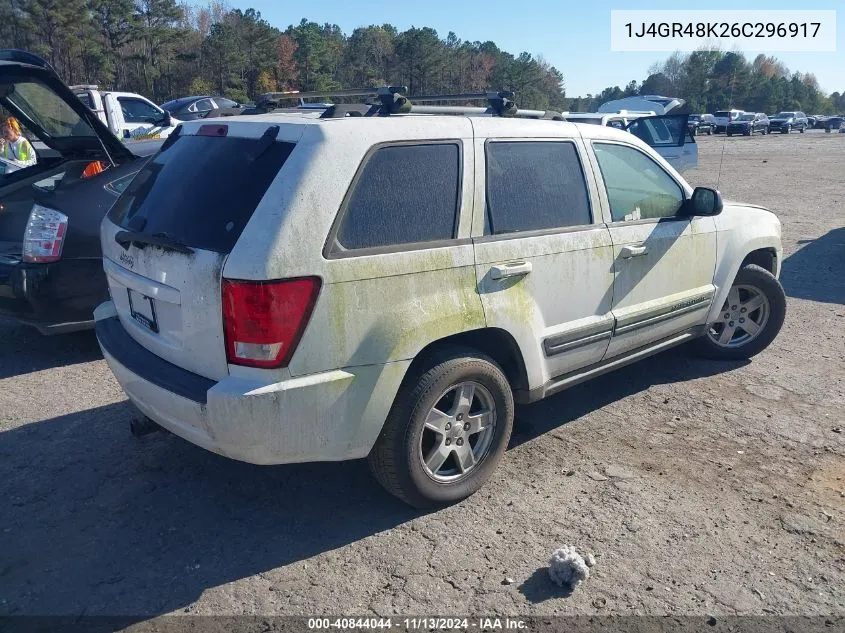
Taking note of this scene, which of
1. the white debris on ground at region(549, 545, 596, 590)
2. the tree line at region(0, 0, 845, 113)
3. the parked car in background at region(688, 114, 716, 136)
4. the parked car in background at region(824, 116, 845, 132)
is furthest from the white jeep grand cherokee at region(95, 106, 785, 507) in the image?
the parked car in background at region(824, 116, 845, 132)

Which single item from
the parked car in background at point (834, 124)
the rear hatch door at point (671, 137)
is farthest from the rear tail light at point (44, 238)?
the parked car in background at point (834, 124)

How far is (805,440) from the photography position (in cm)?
434

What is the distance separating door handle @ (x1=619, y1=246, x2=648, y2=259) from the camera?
14.0 ft

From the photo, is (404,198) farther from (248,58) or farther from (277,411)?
(248,58)

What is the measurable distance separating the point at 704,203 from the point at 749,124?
176 feet

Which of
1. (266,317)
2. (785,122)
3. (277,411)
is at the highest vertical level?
(785,122)

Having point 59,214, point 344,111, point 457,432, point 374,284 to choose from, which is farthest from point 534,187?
point 59,214

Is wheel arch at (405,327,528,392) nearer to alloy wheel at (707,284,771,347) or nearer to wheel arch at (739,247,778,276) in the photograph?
alloy wheel at (707,284,771,347)

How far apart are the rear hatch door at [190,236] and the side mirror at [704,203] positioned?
9.43 ft

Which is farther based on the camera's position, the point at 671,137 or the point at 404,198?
the point at 671,137

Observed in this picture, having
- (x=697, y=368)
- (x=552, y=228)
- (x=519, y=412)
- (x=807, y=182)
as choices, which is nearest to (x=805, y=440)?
(x=697, y=368)

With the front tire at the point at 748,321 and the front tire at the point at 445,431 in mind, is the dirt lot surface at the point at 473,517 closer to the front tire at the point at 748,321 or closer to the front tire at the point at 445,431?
the front tire at the point at 445,431

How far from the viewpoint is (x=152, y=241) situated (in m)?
3.30

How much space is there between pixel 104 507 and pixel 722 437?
3522 mm
